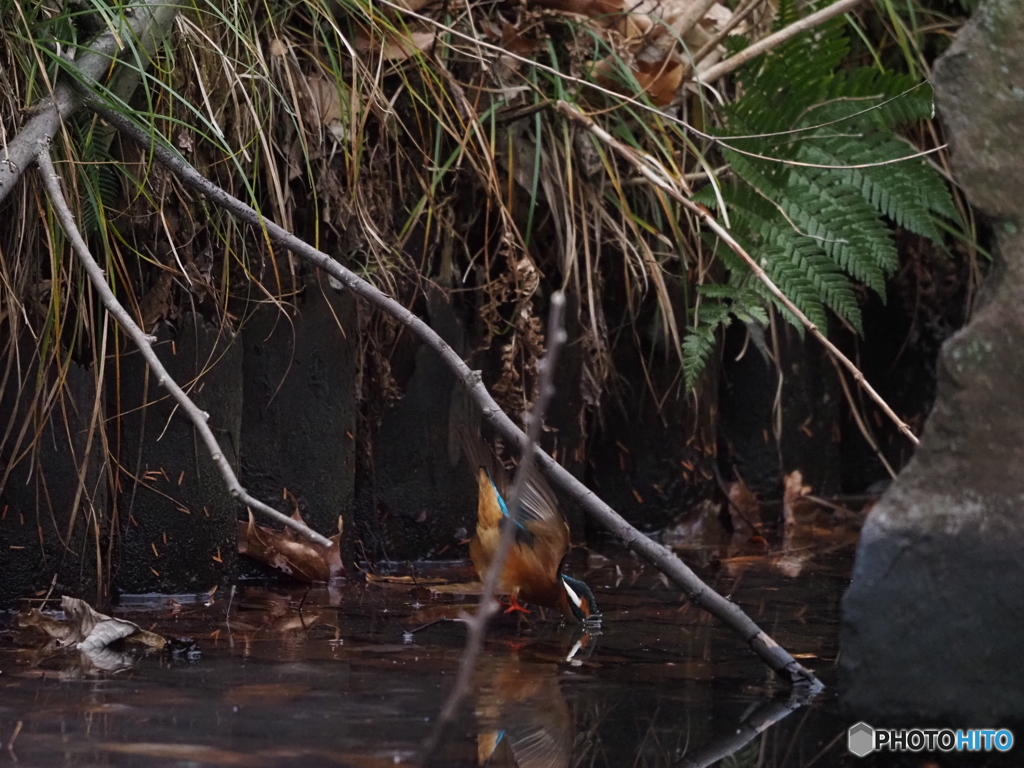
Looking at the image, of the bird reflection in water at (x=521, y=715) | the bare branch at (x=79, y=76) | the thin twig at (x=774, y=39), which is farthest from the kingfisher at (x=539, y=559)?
the thin twig at (x=774, y=39)

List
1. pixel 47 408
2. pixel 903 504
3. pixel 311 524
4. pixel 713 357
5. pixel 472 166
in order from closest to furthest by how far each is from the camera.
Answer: pixel 903 504 → pixel 47 408 → pixel 311 524 → pixel 472 166 → pixel 713 357

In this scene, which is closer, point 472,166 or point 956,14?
point 472,166

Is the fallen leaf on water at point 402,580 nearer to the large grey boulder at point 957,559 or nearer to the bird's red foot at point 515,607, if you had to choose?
the bird's red foot at point 515,607

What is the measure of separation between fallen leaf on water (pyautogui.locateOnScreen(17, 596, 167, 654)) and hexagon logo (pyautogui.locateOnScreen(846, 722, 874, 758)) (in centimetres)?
127

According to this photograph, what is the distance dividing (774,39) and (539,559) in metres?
1.80

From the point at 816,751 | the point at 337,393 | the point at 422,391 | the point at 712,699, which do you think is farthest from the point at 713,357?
the point at 816,751

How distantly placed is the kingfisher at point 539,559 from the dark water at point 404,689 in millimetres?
62

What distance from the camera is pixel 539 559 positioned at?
8.31 ft

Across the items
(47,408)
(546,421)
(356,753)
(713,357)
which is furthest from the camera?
(713,357)

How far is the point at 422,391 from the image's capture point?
3.30m

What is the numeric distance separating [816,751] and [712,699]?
10.9 inches

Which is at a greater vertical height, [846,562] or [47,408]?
[47,408]

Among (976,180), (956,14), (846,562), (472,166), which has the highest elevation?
(956,14)

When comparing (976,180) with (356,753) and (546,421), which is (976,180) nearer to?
(356,753)
